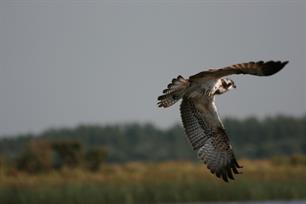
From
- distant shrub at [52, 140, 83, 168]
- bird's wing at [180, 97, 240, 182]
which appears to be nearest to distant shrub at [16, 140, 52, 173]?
distant shrub at [52, 140, 83, 168]

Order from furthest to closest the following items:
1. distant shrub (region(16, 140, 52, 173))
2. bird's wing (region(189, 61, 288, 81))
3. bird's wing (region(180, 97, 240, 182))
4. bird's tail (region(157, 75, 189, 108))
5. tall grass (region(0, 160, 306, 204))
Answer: distant shrub (region(16, 140, 52, 173)) < tall grass (region(0, 160, 306, 204)) < bird's wing (region(180, 97, 240, 182)) < bird's tail (region(157, 75, 189, 108)) < bird's wing (region(189, 61, 288, 81))

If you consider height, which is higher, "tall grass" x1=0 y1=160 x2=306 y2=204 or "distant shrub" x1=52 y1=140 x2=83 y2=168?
"distant shrub" x1=52 y1=140 x2=83 y2=168

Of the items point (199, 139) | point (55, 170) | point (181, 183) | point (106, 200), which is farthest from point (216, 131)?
point (55, 170)

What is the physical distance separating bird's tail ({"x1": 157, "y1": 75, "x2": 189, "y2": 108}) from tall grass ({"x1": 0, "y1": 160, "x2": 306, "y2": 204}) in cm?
1098

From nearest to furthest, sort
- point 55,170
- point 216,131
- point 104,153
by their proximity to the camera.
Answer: point 216,131 → point 55,170 → point 104,153

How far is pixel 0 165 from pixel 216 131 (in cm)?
2154

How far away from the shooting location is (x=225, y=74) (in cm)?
1263

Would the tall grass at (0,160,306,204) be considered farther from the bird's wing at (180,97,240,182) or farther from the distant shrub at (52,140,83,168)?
the bird's wing at (180,97,240,182)

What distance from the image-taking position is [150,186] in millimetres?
26453

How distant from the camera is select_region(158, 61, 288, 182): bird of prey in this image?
42.6ft

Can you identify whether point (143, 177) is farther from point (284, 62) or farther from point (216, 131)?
point (284, 62)

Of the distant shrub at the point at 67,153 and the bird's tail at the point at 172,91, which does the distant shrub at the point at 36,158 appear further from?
the bird's tail at the point at 172,91

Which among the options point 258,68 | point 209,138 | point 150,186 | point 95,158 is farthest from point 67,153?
point 258,68

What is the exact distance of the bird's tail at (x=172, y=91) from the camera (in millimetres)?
12953
